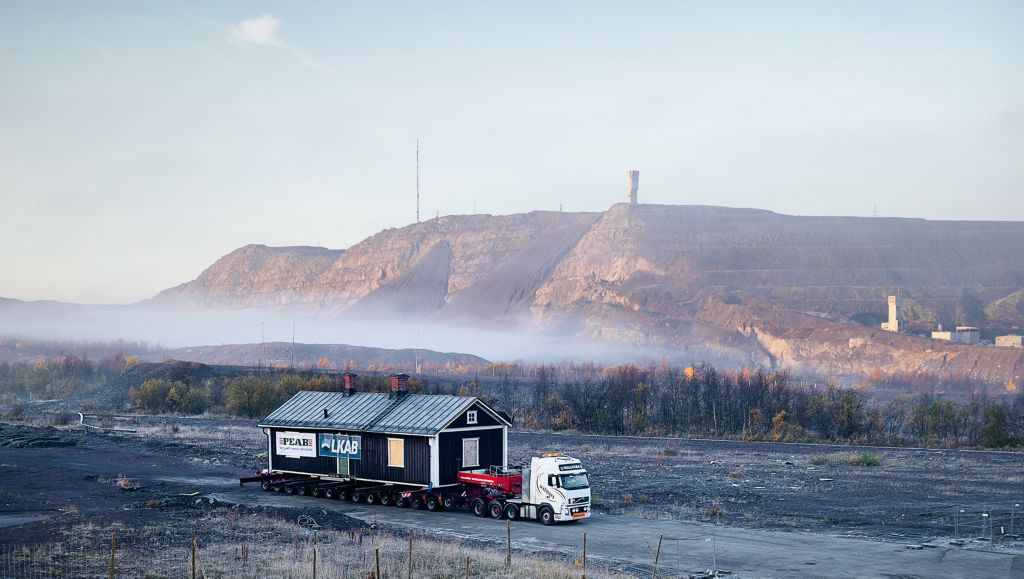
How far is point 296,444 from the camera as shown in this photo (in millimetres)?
41219

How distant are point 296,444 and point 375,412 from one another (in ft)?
13.5

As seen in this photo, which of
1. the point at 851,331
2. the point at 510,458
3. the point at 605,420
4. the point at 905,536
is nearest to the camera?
the point at 905,536

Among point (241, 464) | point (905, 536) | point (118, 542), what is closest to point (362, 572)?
point (118, 542)

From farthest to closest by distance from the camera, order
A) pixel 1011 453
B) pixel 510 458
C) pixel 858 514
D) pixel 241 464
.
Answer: pixel 1011 453, pixel 510 458, pixel 241 464, pixel 858 514

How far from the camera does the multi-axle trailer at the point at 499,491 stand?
3353cm

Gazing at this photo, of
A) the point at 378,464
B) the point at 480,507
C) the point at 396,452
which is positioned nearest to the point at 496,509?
the point at 480,507

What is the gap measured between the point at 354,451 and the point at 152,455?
23023 mm

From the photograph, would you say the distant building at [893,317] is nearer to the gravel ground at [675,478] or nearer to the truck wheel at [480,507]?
the gravel ground at [675,478]

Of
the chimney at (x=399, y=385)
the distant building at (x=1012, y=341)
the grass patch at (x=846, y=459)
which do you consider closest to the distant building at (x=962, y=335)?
the distant building at (x=1012, y=341)

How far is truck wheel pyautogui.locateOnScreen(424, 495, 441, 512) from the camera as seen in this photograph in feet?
118

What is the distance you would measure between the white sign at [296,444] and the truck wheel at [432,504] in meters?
6.71

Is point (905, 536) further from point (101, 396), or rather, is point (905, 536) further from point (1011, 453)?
point (101, 396)

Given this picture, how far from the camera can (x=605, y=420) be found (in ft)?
272

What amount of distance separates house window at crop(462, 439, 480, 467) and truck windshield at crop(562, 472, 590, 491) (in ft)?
16.5
